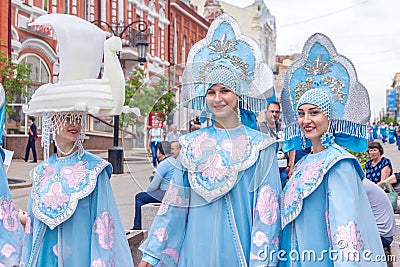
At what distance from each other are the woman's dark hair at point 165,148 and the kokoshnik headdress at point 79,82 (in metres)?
0.31

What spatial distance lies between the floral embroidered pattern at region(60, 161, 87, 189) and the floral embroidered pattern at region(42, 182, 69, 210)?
6cm

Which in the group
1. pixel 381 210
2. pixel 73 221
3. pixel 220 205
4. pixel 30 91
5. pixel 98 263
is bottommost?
pixel 98 263

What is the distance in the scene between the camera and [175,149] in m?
3.60

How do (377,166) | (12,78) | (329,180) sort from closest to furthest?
(329,180) < (377,166) < (12,78)

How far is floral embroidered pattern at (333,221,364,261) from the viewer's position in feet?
10.4

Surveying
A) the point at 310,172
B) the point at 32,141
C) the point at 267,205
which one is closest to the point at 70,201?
the point at 267,205

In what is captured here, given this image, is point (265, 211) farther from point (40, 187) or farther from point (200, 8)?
point (200, 8)

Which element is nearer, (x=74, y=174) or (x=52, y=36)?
(x=74, y=174)

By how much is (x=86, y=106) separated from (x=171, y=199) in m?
0.72

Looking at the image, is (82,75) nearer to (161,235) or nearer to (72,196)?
(72,196)

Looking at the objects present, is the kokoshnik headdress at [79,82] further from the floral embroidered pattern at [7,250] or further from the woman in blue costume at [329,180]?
the woman in blue costume at [329,180]

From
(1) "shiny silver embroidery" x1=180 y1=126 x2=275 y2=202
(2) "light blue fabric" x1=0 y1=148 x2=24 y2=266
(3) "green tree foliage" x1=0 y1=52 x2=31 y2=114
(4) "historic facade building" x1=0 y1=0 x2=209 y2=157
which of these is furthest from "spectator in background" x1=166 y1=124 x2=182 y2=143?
(3) "green tree foliage" x1=0 y1=52 x2=31 y2=114

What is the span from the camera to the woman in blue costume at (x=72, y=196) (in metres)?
3.58

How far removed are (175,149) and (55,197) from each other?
76cm
